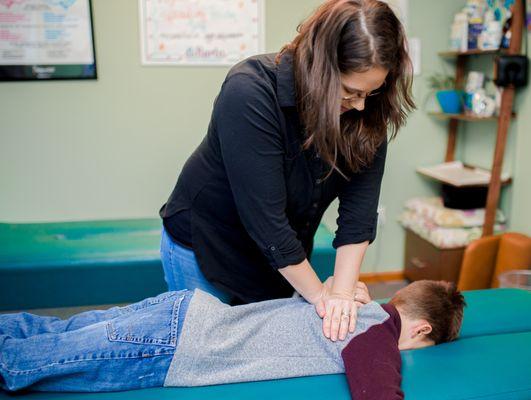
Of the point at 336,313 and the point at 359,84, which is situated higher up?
the point at 359,84

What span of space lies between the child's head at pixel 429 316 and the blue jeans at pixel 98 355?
609 mm

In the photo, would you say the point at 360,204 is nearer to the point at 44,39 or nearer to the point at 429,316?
the point at 429,316

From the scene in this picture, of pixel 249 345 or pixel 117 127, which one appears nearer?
pixel 249 345

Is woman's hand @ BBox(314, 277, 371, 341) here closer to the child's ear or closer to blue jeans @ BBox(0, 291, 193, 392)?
the child's ear

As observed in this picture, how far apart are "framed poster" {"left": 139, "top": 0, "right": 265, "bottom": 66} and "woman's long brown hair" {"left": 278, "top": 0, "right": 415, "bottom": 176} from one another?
5.47 feet

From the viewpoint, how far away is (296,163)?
→ 1169 millimetres

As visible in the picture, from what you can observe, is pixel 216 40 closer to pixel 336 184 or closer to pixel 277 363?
pixel 336 184

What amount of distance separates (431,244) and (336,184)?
1.64 m

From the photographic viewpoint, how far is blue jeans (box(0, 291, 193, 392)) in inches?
45.4

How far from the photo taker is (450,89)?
9.28 feet

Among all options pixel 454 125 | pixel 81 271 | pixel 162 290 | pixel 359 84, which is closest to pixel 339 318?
pixel 359 84

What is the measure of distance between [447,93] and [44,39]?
2105 mm

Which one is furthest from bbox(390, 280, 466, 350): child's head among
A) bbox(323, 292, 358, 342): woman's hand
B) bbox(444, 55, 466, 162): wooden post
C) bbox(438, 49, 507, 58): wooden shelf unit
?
bbox(444, 55, 466, 162): wooden post

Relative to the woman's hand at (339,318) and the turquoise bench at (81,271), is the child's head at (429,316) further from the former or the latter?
the turquoise bench at (81,271)
